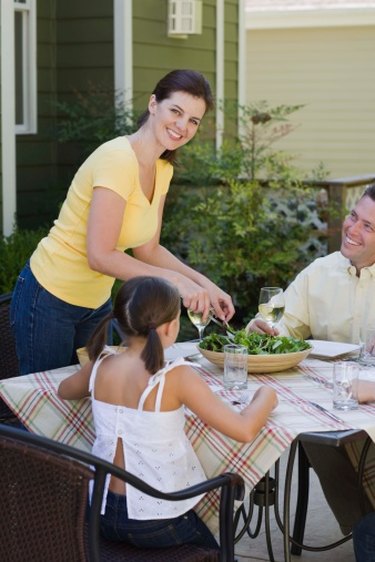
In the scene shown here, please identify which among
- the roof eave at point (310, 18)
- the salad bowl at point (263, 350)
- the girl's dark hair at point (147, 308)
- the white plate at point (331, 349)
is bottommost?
the white plate at point (331, 349)

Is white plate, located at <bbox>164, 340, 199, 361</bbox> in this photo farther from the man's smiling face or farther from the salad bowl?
the man's smiling face

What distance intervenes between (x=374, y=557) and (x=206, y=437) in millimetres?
677

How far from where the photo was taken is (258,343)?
12.6 ft

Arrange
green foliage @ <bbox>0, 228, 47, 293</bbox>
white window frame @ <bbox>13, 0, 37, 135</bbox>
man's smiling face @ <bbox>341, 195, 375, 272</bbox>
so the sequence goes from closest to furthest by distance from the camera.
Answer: man's smiling face @ <bbox>341, 195, 375, 272</bbox>
green foliage @ <bbox>0, 228, 47, 293</bbox>
white window frame @ <bbox>13, 0, 37, 135</bbox>

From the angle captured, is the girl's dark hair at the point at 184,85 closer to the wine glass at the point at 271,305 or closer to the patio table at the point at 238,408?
the wine glass at the point at 271,305

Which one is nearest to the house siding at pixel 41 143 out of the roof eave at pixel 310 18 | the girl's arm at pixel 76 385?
the girl's arm at pixel 76 385

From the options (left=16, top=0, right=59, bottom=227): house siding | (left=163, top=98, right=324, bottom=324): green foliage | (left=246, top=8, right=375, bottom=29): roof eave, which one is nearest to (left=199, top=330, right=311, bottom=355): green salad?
(left=163, top=98, right=324, bottom=324): green foliage

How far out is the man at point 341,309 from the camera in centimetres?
418

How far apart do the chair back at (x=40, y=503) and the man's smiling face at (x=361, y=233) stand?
180 cm

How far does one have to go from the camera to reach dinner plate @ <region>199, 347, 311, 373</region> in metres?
3.73

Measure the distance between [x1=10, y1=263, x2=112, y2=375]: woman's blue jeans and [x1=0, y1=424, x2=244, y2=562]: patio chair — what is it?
3.60 feet

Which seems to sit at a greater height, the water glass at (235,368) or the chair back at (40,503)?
the water glass at (235,368)

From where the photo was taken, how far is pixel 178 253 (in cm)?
859

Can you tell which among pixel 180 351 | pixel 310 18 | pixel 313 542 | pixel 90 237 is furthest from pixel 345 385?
pixel 310 18
